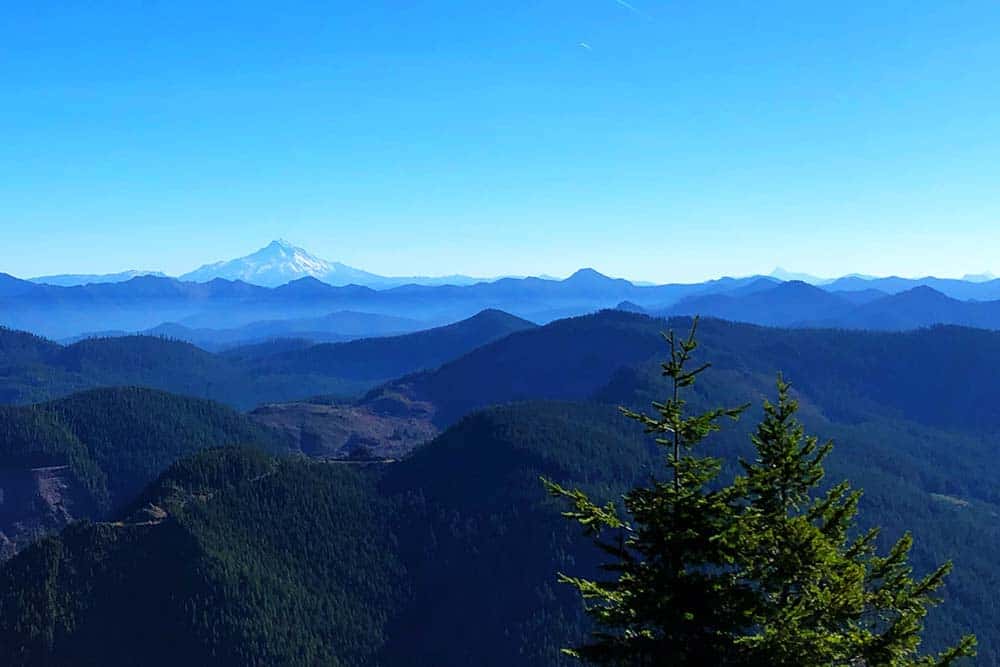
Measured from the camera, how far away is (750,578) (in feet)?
78.2

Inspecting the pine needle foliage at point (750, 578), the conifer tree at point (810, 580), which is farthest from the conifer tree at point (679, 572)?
the conifer tree at point (810, 580)

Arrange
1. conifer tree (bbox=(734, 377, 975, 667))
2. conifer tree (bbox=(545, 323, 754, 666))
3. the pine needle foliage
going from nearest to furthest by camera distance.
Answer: conifer tree (bbox=(734, 377, 975, 667)) < the pine needle foliage < conifer tree (bbox=(545, 323, 754, 666))

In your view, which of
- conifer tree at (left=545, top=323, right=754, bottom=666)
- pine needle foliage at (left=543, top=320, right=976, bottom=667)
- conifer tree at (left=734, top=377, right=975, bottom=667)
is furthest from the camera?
conifer tree at (left=545, top=323, right=754, bottom=666)

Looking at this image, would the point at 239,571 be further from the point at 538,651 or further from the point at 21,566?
the point at 538,651

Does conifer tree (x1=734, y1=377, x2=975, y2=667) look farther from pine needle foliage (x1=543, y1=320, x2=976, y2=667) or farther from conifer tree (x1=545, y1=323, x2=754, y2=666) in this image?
conifer tree (x1=545, y1=323, x2=754, y2=666)

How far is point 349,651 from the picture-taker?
618 feet

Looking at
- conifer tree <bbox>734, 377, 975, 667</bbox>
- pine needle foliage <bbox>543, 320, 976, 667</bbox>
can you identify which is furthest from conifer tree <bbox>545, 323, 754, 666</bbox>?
conifer tree <bbox>734, 377, 975, 667</bbox>

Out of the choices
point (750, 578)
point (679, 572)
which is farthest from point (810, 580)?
point (679, 572)

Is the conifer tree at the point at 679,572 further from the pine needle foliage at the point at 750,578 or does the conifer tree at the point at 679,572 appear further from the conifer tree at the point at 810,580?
the conifer tree at the point at 810,580

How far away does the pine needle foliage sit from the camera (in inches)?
877

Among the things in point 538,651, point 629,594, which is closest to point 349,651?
point 538,651

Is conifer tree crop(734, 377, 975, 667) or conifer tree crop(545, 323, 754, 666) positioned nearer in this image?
conifer tree crop(734, 377, 975, 667)

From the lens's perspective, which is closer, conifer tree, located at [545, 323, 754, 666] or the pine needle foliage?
the pine needle foliage

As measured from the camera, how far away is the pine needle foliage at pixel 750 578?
22.3m
